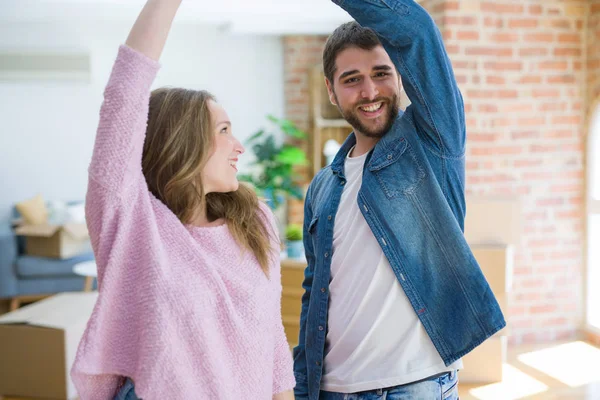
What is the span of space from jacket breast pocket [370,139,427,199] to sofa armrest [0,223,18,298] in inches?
185

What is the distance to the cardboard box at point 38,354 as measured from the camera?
10.8ft

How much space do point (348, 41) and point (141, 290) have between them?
77cm

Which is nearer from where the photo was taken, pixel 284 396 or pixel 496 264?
pixel 284 396

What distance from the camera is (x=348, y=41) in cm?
143

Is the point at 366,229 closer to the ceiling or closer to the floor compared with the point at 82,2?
closer to the floor

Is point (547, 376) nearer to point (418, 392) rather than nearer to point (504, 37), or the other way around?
point (504, 37)

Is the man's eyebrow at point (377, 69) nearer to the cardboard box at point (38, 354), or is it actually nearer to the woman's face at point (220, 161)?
the woman's face at point (220, 161)

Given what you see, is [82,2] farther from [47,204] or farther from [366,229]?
[366,229]

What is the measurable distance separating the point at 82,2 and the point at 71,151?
5.58ft

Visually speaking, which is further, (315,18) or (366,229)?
(315,18)

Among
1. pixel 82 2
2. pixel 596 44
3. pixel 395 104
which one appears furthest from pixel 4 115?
pixel 395 104

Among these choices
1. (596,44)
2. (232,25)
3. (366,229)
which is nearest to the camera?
(366,229)

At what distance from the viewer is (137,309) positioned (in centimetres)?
100

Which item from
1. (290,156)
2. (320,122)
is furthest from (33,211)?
(320,122)
